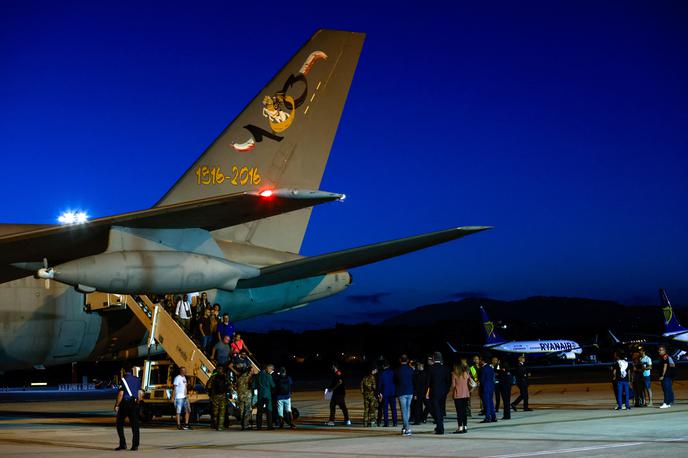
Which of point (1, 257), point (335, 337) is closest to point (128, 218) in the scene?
point (1, 257)

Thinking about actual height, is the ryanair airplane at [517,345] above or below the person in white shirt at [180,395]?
above


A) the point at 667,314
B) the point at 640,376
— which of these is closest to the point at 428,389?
the point at 640,376

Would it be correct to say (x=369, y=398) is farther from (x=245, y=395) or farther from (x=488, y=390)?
(x=488, y=390)

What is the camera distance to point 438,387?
56.2 ft

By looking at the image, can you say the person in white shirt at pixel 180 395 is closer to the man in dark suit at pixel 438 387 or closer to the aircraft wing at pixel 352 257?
the aircraft wing at pixel 352 257

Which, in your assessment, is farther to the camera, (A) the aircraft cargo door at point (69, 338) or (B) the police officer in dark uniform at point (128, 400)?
(A) the aircraft cargo door at point (69, 338)

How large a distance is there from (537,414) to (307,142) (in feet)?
32.0

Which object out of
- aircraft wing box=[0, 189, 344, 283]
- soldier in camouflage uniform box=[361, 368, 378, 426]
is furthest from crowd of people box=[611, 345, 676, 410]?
aircraft wing box=[0, 189, 344, 283]

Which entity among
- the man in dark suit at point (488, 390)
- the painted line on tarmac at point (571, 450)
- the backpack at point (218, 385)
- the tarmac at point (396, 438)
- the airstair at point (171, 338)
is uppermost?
the airstair at point (171, 338)

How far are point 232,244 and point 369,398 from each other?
496cm

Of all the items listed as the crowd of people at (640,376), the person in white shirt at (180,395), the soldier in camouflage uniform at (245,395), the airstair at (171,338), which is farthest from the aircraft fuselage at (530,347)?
the person in white shirt at (180,395)

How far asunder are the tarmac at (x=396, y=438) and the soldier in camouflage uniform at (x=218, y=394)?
32 cm

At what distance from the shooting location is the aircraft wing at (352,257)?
15609 mm

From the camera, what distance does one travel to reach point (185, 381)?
1941 cm
